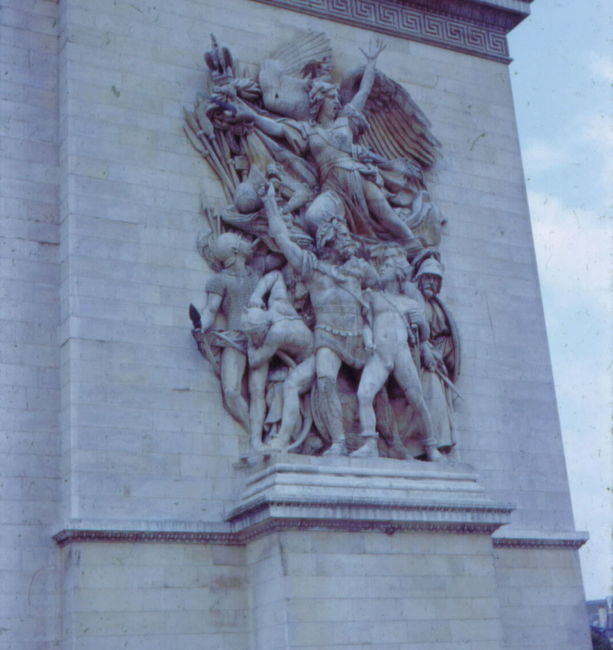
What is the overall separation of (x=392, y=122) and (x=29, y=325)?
5.71m

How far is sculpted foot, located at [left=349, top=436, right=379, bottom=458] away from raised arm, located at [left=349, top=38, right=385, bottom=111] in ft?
14.7

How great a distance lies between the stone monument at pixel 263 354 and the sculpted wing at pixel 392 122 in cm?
3

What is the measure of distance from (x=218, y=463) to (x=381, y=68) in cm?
628

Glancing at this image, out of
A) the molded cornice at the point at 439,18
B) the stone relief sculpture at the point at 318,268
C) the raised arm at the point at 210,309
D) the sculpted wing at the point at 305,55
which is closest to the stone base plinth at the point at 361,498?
the stone relief sculpture at the point at 318,268

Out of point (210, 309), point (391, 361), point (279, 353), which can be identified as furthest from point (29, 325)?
point (391, 361)

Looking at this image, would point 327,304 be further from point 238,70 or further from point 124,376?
point 238,70

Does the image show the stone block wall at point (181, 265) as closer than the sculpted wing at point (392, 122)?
Yes

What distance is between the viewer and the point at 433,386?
13516 millimetres

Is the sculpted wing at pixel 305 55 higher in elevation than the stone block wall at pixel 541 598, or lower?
higher

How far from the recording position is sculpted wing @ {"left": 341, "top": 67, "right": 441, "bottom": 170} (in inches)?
580

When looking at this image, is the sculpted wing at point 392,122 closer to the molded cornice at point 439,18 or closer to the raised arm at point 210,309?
the molded cornice at point 439,18

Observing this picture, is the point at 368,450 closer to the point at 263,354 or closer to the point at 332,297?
the point at 263,354

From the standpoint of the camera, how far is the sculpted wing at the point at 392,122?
14742 mm

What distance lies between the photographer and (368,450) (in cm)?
1247
